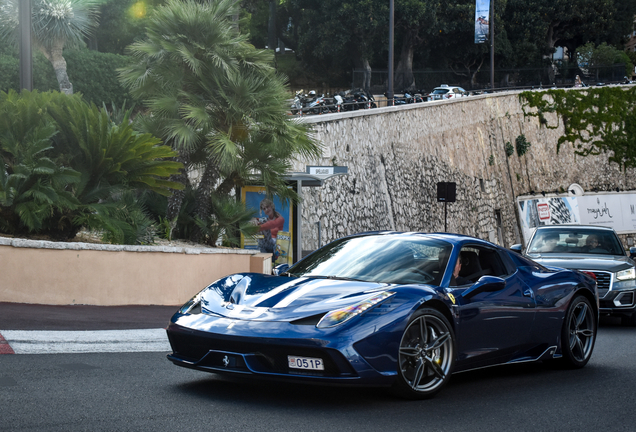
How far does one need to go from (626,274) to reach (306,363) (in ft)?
29.0

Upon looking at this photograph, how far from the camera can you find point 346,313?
5312mm

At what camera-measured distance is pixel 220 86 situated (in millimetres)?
14164

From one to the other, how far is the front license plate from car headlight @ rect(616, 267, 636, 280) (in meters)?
8.49

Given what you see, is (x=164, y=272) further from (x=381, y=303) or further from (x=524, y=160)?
(x=524, y=160)

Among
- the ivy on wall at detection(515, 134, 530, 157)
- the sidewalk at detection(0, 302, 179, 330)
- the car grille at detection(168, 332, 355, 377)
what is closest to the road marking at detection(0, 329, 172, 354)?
the sidewalk at detection(0, 302, 179, 330)

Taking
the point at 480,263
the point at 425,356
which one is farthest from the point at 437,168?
the point at 425,356

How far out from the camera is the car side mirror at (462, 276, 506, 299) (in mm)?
6309

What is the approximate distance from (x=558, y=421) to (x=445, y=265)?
160cm

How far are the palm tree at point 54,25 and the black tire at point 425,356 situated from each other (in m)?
27.8

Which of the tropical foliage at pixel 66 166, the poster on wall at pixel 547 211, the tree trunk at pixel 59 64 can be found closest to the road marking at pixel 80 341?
the tropical foliage at pixel 66 166

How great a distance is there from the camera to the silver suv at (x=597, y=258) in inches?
478

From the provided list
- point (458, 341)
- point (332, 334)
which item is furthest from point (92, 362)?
point (458, 341)

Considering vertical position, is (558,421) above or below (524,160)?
below

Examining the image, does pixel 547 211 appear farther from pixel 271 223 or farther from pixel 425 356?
pixel 425 356
